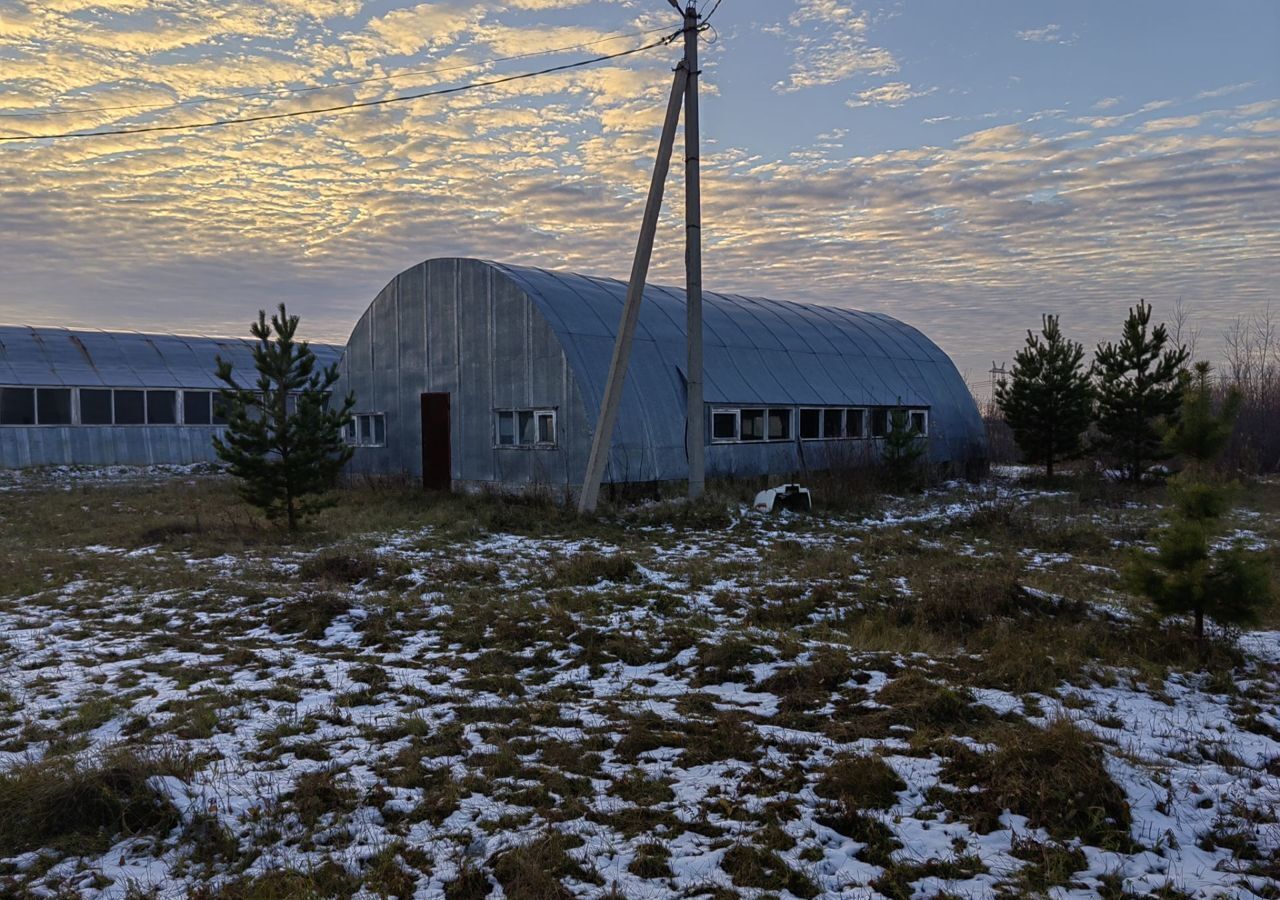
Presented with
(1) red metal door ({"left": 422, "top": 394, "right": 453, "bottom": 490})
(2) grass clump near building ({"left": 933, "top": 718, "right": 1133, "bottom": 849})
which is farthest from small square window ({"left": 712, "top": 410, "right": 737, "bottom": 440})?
(2) grass clump near building ({"left": 933, "top": 718, "right": 1133, "bottom": 849})

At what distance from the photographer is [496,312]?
71.7 feet

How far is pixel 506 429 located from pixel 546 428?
142cm

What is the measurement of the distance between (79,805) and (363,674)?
2.85 metres

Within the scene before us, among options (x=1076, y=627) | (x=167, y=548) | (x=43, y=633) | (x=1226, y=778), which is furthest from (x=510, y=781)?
(x=167, y=548)

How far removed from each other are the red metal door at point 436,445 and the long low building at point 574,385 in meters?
0.03

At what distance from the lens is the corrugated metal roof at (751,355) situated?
832 inches

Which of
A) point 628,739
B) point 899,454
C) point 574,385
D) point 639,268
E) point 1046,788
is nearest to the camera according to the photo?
point 1046,788

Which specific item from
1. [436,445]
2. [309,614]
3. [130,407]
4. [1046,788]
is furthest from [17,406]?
[1046,788]

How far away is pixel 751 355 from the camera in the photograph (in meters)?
25.4

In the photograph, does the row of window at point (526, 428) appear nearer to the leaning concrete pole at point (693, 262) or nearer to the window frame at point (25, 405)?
the leaning concrete pole at point (693, 262)

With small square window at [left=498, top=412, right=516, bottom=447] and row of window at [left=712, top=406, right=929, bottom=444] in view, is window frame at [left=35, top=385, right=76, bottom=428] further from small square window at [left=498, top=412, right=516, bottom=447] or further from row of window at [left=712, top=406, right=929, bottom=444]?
row of window at [left=712, top=406, right=929, bottom=444]

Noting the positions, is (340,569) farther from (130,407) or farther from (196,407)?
(196,407)

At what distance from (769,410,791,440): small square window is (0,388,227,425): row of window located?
61.5 ft

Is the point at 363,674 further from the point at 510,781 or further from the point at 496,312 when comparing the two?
the point at 496,312
